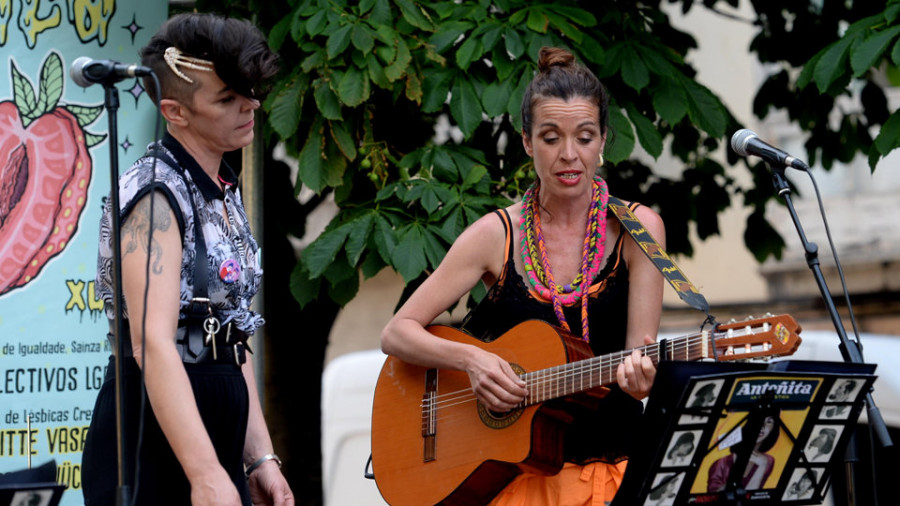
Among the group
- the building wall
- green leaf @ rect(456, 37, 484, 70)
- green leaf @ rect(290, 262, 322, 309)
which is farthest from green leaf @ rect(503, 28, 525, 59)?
the building wall

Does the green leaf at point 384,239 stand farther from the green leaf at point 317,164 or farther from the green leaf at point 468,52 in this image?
the green leaf at point 468,52

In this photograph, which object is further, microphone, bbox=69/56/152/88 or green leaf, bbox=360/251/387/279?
green leaf, bbox=360/251/387/279

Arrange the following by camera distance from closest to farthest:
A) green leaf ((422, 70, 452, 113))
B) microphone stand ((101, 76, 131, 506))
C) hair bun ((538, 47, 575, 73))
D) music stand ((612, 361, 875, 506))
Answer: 1. microphone stand ((101, 76, 131, 506))
2. music stand ((612, 361, 875, 506))
3. hair bun ((538, 47, 575, 73))
4. green leaf ((422, 70, 452, 113))

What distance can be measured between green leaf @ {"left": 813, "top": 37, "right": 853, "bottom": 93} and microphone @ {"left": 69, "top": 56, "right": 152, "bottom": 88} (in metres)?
3.19

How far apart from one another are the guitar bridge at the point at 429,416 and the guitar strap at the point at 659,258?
2.97 ft

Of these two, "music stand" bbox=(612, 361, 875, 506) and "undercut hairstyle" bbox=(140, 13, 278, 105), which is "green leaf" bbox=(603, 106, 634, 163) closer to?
"music stand" bbox=(612, 361, 875, 506)

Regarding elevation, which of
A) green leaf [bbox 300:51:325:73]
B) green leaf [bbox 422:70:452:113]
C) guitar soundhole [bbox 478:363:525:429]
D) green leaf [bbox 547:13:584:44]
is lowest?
guitar soundhole [bbox 478:363:525:429]

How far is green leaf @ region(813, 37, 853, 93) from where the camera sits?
4.92 metres

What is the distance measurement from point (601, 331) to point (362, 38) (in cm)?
202

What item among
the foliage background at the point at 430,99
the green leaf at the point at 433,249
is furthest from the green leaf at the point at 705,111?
the green leaf at the point at 433,249

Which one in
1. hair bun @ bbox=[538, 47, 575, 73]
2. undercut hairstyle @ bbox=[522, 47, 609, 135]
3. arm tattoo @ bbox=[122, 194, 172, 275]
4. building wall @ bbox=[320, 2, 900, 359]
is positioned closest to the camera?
arm tattoo @ bbox=[122, 194, 172, 275]

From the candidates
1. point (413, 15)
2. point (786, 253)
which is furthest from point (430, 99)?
point (786, 253)

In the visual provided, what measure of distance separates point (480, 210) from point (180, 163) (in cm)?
228

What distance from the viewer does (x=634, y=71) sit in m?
5.23
